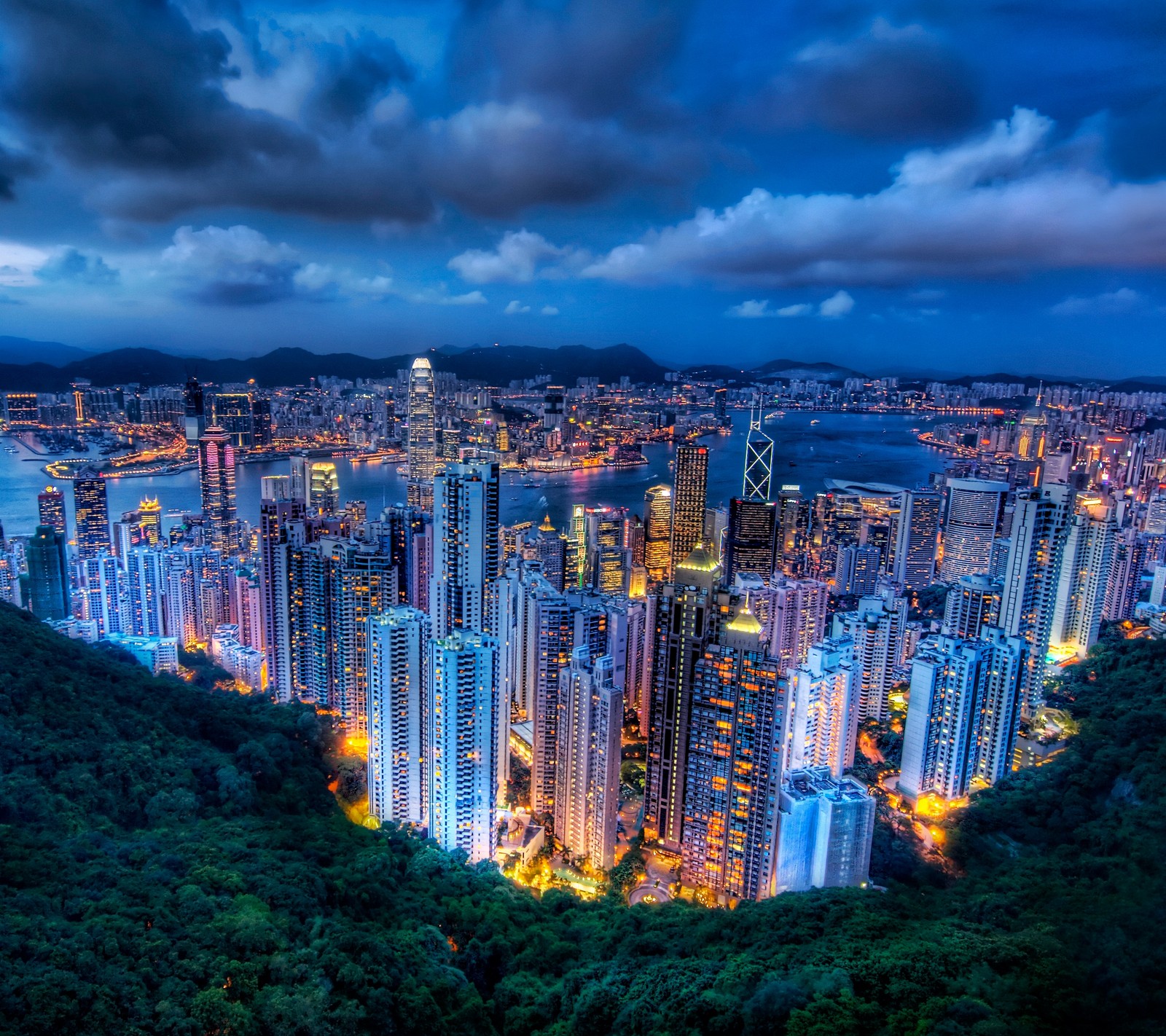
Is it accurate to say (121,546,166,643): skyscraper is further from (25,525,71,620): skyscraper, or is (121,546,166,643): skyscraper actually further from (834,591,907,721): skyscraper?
(834,591,907,721): skyscraper

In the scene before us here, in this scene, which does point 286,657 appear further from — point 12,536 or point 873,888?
point 873,888

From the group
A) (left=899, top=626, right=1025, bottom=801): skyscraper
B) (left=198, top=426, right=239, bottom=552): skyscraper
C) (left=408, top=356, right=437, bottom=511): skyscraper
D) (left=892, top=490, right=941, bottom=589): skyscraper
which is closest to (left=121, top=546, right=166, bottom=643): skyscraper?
(left=198, top=426, right=239, bottom=552): skyscraper

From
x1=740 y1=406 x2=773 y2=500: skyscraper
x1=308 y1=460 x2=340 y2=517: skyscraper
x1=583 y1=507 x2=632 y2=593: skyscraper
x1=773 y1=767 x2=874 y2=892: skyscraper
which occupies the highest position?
x1=740 y1=406 x2=773 y2=500: skyscraper

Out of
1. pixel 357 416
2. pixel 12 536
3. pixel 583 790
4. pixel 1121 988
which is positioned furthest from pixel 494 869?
pixel 357 416

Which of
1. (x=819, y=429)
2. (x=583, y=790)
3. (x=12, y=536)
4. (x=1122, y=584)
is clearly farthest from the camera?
(x=819, y=429)

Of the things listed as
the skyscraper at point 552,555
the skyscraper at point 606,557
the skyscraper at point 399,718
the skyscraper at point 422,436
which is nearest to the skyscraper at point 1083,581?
the skyscraper at point 606,557

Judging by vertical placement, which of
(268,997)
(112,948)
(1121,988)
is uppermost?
(1121,988)
